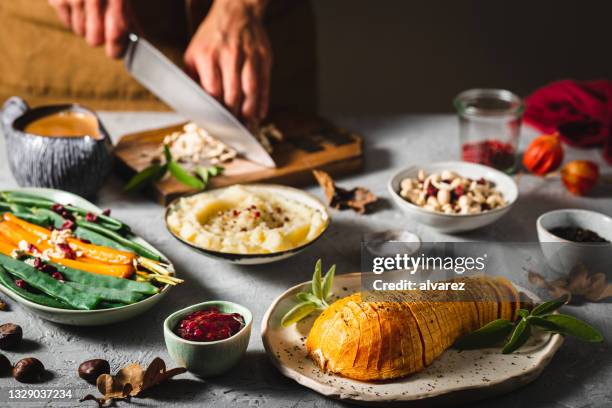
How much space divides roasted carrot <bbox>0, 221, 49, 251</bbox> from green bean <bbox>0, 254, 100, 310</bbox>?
0.09 metres

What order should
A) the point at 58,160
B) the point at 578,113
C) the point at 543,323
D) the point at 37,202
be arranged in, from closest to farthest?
the point at 543,323 < the point at 37,202 < the point at 58,160 < the point at 578,113

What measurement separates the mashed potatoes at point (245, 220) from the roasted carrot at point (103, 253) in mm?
159

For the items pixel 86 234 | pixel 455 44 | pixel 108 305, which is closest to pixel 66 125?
pixel 86 234

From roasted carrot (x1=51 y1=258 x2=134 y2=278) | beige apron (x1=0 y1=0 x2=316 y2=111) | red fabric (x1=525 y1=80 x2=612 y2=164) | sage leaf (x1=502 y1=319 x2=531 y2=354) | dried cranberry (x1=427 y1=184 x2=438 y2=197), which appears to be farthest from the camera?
beige apron (x1=0 y1=0 x2=316 y2=111)

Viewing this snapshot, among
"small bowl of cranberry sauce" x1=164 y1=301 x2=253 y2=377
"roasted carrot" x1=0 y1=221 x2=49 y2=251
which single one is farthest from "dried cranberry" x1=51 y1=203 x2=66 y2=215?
"small bowl of cranberry sauce" x1=164 y1=301 x2=253 y2=377

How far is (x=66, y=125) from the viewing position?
2350 mm

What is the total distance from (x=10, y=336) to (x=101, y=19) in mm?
1181

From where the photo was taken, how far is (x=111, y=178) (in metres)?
2.45

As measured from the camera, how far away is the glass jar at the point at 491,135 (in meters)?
2.45

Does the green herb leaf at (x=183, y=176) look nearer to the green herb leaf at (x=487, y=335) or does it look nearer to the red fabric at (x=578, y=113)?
the green herb leaf at (x=487, y=335)

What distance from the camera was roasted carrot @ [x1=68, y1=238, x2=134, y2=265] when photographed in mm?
1763

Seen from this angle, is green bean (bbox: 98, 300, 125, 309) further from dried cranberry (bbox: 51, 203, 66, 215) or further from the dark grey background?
the dark grey background

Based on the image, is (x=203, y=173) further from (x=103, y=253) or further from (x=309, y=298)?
(x=309, y=298)

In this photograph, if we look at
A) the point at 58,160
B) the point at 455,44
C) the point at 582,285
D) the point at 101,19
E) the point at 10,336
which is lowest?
the point at 455,44
